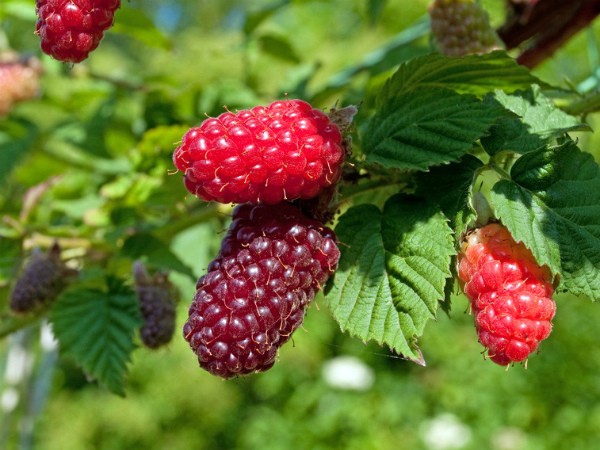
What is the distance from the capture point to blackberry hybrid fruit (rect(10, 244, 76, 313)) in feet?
2.67

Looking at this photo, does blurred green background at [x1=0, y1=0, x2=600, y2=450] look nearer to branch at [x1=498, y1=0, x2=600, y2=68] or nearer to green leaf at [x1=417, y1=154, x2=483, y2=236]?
branch at [x1=498, y1=0, x2=600, y2=68]

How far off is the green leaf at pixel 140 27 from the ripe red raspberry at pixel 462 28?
561 mm

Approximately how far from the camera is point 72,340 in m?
0.79

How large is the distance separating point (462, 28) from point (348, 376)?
294 centimetres

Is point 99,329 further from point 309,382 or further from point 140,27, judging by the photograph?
point 309,382

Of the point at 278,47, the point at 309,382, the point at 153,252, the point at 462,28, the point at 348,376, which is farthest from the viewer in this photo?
the point at 309,382

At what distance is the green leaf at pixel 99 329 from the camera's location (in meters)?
0.76

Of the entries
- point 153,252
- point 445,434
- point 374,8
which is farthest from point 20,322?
point 445,434

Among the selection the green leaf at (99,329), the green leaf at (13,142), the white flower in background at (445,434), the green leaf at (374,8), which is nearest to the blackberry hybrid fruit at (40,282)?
the green leaf at (99,329)

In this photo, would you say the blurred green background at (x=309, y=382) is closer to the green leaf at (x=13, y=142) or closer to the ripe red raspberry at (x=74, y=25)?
the green leaf at (x=13, y=142)

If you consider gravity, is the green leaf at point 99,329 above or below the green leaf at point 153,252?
below

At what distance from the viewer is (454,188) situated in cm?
53

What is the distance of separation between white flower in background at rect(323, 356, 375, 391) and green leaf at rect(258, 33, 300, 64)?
2332 mm

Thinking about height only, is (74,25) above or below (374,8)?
above
